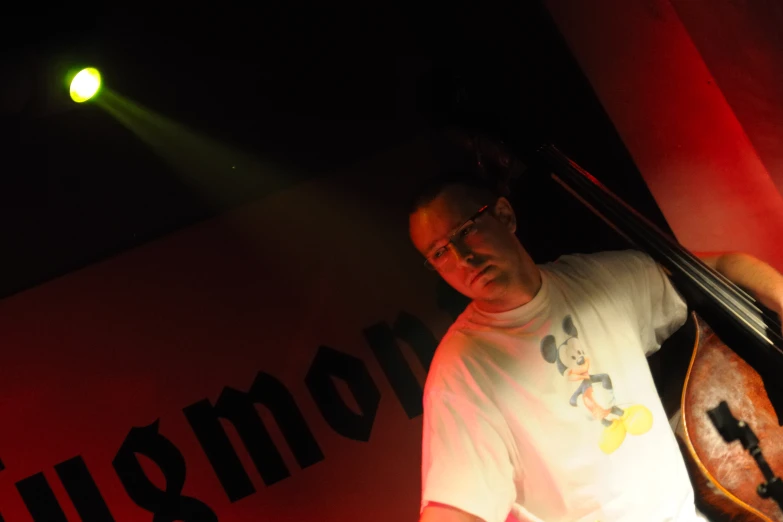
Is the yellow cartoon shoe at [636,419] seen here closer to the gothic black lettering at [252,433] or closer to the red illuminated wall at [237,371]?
the red illuminated wall at [237,371]

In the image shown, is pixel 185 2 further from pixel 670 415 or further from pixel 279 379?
pixel 670 415

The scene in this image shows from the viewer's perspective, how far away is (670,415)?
1.93 meters

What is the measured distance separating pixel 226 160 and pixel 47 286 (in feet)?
2.47

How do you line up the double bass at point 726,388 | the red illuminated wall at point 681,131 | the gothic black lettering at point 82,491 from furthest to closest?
1. the gothic black lettering at point 82,491
2. the red illuminated wall at point 681,131
3. the double bass at point 726,388

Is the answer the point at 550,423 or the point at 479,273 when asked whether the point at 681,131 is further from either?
the point at 550,423

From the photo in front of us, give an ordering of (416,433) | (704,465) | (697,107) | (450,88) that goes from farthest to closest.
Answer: (416,433) → (697,107) → (450,88) → (704,465)

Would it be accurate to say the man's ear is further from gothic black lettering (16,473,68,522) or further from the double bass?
gothic black lettering (16,473,68,522)

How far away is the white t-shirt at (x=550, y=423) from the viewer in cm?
169

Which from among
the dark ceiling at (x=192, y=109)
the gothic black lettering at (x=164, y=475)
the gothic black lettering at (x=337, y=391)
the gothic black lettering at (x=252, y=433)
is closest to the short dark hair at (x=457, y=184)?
the dark ceiling at (x=192, y=109)

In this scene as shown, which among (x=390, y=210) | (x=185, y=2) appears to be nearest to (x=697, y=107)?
(x=390, y=210)

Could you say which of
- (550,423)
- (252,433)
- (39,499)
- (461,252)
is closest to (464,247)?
(461,252)

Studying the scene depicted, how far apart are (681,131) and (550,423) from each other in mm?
1055

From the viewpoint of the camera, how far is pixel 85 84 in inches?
88.1

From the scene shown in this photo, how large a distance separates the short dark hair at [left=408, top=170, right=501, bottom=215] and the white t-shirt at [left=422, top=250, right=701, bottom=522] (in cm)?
31
